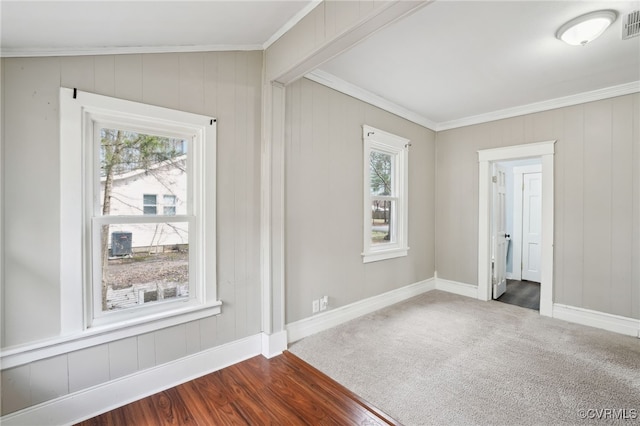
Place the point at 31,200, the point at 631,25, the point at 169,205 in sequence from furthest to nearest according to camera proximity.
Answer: the point at 169,205 < the point at 631,25 < the point at 31,200

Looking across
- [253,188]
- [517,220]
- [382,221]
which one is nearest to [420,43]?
[253,188]

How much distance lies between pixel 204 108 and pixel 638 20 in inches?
122

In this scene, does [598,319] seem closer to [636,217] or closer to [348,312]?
[636,217]

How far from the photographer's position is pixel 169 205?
85.7 inches

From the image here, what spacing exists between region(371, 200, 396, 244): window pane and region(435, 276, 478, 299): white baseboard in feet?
4.12

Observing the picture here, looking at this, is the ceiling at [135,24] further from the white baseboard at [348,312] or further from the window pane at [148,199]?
the white baseboard at [348,312]

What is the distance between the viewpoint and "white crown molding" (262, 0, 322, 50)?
1.93 metres

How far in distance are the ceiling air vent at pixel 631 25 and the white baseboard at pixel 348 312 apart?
10.4 feet

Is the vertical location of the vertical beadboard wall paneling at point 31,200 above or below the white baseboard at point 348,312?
above

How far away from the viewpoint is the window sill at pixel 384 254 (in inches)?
137

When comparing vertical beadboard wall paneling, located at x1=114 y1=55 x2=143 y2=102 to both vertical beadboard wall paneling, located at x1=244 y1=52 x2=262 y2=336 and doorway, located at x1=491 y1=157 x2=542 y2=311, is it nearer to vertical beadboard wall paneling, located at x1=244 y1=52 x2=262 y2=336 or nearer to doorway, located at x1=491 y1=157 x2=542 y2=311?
vertical beadboard wall paneling, located at x1=244 y1=52 x2=262 y2=336

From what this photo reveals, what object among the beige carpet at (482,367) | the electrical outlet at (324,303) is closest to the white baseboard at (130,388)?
the beige carpet at (482,367)

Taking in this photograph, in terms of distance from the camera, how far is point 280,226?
256 cm

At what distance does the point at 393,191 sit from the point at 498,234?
180cm
